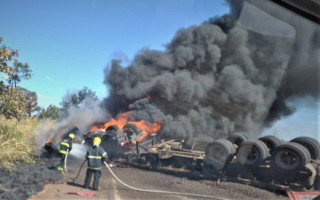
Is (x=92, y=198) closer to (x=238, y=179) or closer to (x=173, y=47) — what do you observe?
(x=238, y=179)

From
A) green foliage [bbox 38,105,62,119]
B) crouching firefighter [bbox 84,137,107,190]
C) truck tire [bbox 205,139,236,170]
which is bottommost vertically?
crouching firefighter [bbox 84,137,107,190]

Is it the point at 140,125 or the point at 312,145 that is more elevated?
the point at 140,125

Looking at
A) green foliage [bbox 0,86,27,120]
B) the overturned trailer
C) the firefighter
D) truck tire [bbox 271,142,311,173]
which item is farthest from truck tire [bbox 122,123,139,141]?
truck tire [bbox 271,142,311,173]

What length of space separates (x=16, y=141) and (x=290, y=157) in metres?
7.41

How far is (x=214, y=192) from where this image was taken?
22.7 ft

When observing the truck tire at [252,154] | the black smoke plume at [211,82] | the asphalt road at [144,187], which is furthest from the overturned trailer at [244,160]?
the black smoke plume at [211,82]

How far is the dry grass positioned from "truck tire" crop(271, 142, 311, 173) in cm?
672

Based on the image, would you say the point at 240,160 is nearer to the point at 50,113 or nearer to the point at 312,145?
the point at 312,145

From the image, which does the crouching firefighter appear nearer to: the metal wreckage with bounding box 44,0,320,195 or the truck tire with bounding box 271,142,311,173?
the metal wreckage with bounding box 44,0,320,195

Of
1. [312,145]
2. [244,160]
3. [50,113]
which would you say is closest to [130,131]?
[50,113]

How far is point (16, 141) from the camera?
25.2ft

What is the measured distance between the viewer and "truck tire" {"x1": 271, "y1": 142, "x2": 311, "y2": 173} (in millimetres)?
7090

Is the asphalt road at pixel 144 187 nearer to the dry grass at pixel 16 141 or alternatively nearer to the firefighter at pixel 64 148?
the firefighter at pixel 64 148

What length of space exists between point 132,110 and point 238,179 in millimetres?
8944
